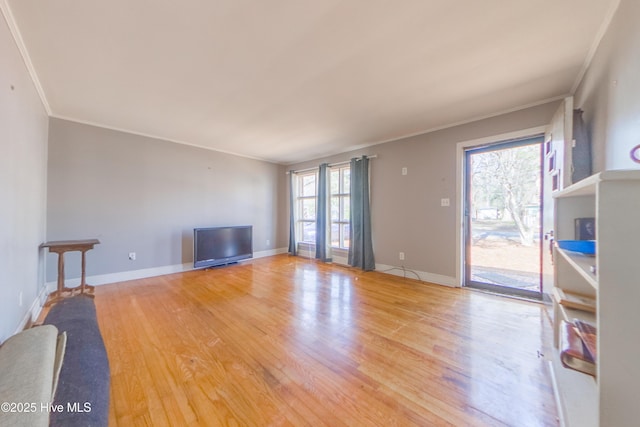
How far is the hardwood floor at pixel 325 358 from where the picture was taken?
125cm

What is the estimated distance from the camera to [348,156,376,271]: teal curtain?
423 centimetres

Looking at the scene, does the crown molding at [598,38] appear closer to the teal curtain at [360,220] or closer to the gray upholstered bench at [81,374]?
the teal curtain at [360,220]

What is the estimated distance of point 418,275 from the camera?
3.63 m

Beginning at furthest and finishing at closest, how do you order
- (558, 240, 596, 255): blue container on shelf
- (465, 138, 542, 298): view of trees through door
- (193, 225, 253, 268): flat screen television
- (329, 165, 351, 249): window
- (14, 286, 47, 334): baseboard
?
(329, 165, 351, 249): window → (193, 225, 253, 268): flat screen television → (465, 138, 542, 298): view of trees through door → (14, 286, 47, 334): baseboard → (558, 240, 596, 255): blue container on shelf

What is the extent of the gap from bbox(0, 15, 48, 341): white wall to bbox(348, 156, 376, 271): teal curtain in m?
3.99

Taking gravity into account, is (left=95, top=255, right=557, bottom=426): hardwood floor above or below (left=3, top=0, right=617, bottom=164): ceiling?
below

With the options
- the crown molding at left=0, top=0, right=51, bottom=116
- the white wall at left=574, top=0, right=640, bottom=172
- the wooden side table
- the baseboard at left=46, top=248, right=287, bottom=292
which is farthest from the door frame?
the wooden side table

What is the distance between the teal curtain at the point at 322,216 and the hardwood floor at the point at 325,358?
1.91m

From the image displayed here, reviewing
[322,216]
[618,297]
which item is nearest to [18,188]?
[618,297]

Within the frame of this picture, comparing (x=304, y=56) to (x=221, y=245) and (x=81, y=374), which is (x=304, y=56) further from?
(x=221, y=245)

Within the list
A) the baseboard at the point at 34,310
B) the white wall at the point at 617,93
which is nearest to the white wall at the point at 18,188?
the baseboard at the point at 34,310

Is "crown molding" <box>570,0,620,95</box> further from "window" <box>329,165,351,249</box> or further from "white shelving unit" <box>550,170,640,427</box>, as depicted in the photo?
"window" <box>329,165,351,249</box>

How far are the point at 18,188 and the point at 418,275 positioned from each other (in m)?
4.57

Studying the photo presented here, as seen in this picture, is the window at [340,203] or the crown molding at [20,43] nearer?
the crown molding at [20,43]
